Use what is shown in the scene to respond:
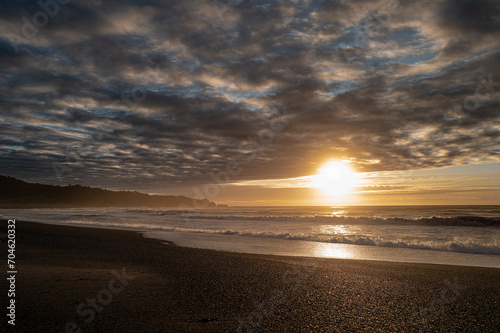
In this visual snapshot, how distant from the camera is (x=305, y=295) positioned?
A: 707cm

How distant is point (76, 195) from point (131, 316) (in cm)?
18904

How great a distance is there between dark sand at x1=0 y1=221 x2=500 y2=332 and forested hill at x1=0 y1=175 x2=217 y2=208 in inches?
6099

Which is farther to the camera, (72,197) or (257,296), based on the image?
(72,197)

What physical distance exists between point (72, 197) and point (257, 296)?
613 feet

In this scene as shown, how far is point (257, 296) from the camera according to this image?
22.9ft

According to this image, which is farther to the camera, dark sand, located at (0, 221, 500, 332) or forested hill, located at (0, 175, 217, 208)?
forested hill, located at (0, 175, 217, 208)

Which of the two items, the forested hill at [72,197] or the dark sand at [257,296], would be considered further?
the forested hill at [72,197]

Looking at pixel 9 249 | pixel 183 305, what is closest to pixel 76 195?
pixel 9 249

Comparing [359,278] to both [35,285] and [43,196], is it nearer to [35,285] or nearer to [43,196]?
[35,285]

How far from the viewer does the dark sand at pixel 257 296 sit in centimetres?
529

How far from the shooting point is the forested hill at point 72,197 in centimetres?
15030

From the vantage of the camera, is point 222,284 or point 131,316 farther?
point 222,284

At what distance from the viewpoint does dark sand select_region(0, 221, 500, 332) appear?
529 cm

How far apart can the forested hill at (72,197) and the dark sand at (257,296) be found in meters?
155
